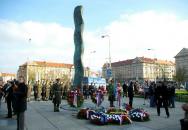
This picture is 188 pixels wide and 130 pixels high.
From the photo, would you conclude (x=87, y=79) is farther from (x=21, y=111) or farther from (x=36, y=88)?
(x=21, y=111)

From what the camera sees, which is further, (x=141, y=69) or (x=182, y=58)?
(x=141, y=69)

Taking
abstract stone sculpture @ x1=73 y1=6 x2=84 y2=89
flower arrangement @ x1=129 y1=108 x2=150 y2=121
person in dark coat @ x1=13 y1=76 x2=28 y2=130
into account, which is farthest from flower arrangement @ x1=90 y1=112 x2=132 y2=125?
abstract stone sculpture @ x1=73 y1=6 x2=84 y2=89

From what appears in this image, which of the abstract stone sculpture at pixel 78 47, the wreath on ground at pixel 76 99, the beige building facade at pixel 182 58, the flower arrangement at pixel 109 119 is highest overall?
the beige building facade at pixel 182 58

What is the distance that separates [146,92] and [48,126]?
1866 cm

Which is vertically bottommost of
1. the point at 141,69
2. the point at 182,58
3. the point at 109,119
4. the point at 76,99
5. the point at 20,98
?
the point at 109,119

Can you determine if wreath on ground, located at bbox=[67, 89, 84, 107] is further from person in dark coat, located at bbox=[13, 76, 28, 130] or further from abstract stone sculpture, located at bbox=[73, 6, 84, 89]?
person in dark coat, located at bbox=[13, 76, 28, 130]

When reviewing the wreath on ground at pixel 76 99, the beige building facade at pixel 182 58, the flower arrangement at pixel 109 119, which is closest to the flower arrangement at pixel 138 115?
the flower arrangement at pixel 109 119

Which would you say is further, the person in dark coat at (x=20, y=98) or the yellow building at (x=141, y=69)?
Answer: the yellow building at (x=141, y=69)

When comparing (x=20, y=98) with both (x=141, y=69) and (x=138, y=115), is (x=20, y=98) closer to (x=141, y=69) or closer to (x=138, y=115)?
(x=138, y=115)

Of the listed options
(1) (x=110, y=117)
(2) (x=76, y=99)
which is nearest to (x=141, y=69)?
(2) (x=76, y=99)

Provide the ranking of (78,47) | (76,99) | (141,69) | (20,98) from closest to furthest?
(20,98)
(76,99)
(78,47)
(141,69)

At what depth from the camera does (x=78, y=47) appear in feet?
82.4

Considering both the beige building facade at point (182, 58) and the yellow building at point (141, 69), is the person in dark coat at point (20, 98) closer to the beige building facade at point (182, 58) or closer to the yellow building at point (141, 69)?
the beige building facade at point (182, 58)

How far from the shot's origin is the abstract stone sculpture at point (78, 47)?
981 inches
